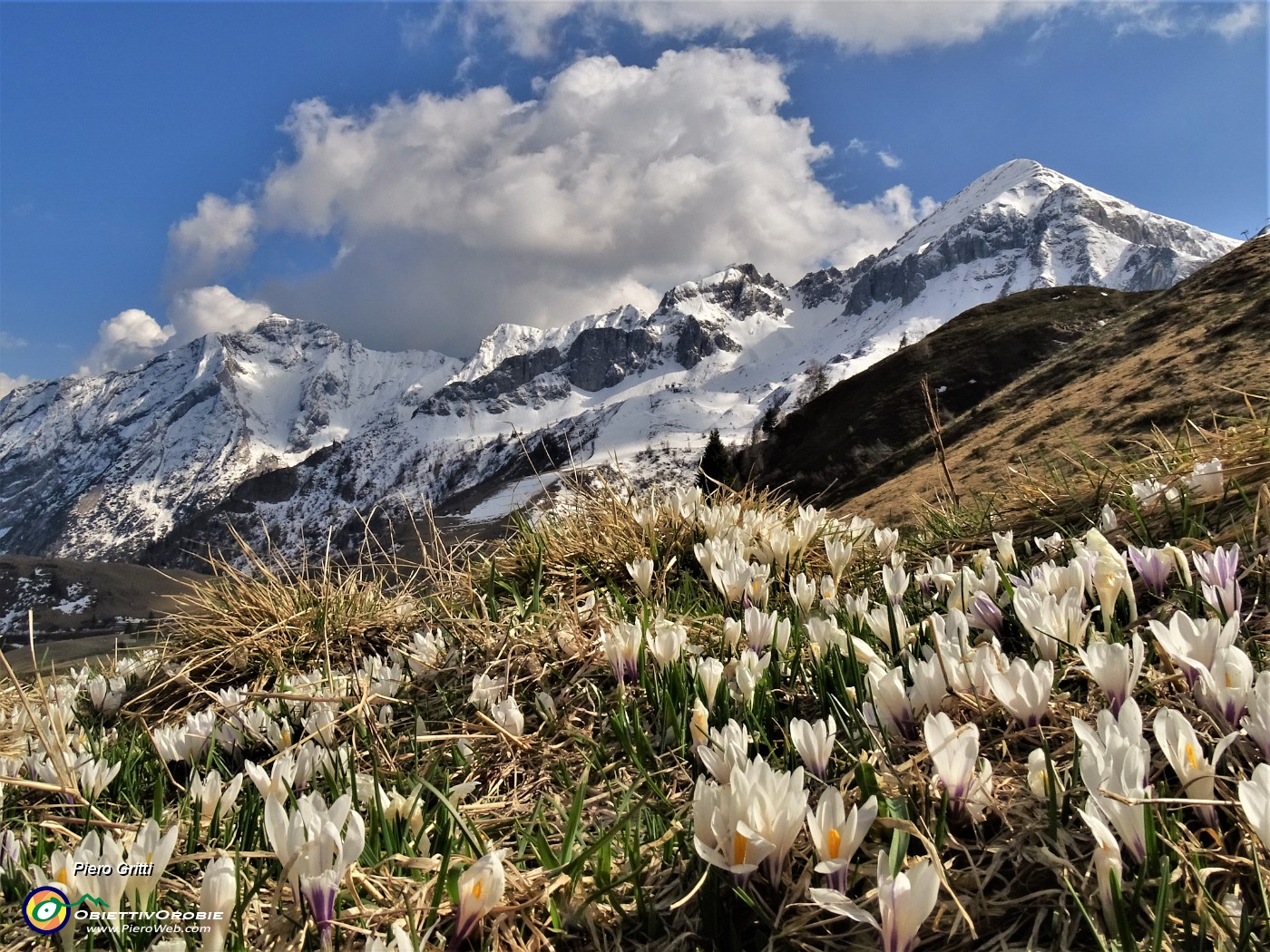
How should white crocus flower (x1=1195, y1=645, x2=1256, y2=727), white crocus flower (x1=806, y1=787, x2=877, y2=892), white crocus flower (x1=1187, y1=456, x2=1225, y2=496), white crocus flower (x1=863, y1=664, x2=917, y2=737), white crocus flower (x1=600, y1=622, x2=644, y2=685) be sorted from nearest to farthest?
1. white crocus flower (x1=806, y1=787, x2=877, y2=892)
2. white crocus flower (x1=1195, y1=645, x2=1256, y2=727)
3. white crocus flower (x1=863, y1=664, x2=917, y2=737)
4. white crocus flower (x1=600, y1=622, x2=644, y2=685)
5. white crocus flower (x1=1187, y1=456, x2=1225, y2=496)

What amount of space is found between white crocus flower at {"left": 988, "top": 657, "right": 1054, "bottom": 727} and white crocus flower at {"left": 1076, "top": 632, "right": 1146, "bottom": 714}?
99 millimetres

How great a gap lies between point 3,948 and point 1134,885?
7.27 ft

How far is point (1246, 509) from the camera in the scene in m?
2.88

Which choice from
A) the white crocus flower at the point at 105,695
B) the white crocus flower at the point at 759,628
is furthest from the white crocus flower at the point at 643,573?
the white crocus flower at the point at 105,695

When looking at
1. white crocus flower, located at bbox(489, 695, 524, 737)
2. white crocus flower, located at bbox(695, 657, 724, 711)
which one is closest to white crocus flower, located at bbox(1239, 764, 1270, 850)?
white crocus flower, located at bbox(695, 657, 724, 711)

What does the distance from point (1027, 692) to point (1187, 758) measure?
0.35 metres

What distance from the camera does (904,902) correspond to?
1.19m

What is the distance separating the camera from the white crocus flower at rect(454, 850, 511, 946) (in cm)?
137

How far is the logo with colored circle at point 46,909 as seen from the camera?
1.48 metres

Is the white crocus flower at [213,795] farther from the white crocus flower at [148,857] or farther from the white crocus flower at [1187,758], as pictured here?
the white crocus flower at [1187,758]

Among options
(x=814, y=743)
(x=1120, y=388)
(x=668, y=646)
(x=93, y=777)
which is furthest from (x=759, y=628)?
(x=1120, y=388)

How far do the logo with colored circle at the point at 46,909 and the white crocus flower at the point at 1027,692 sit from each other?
206 centimetres

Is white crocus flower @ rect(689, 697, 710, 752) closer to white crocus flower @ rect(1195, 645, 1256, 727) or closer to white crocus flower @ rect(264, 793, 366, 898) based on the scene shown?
white crocus flower @ rect(264, 793, 366, 898)

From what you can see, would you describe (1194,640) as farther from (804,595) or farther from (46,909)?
(46,909)
